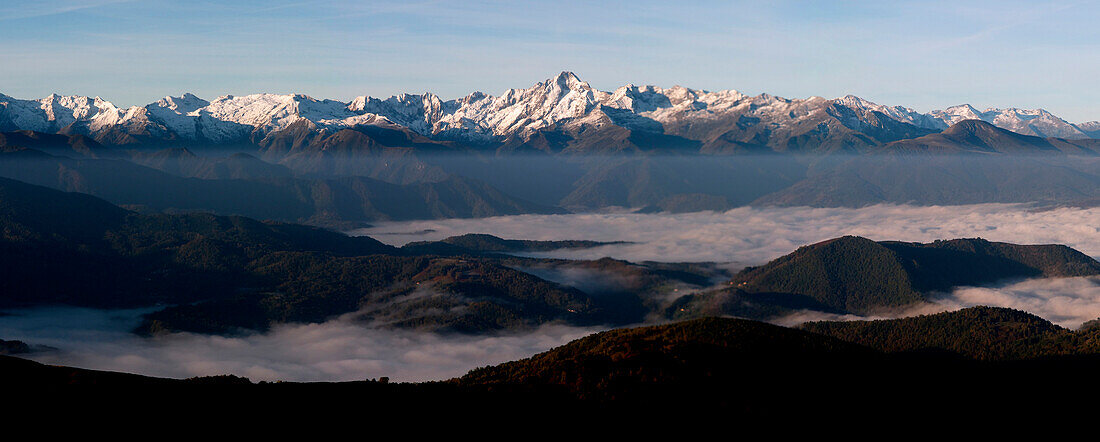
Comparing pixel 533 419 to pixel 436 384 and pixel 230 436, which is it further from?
pixel 230 436

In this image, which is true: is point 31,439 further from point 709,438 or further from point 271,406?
point 709,438

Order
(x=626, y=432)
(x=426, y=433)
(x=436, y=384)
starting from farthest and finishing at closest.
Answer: (x=436, y=384) < (x=626, y=432) < (x=426, y=433)

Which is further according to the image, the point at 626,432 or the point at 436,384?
the point at 436,384

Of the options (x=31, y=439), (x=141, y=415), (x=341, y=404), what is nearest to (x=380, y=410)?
(x=341, y=404)

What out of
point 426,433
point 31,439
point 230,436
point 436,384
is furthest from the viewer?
point 436,384

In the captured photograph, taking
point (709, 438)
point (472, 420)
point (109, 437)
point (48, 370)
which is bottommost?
point (709, 438)

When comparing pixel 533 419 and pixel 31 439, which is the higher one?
pixel 31 439

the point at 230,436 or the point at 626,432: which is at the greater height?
the point at 230,436

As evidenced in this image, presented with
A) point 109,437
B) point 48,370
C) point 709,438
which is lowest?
point 709,438

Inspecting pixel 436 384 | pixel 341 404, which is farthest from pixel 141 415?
pixel 436 384
